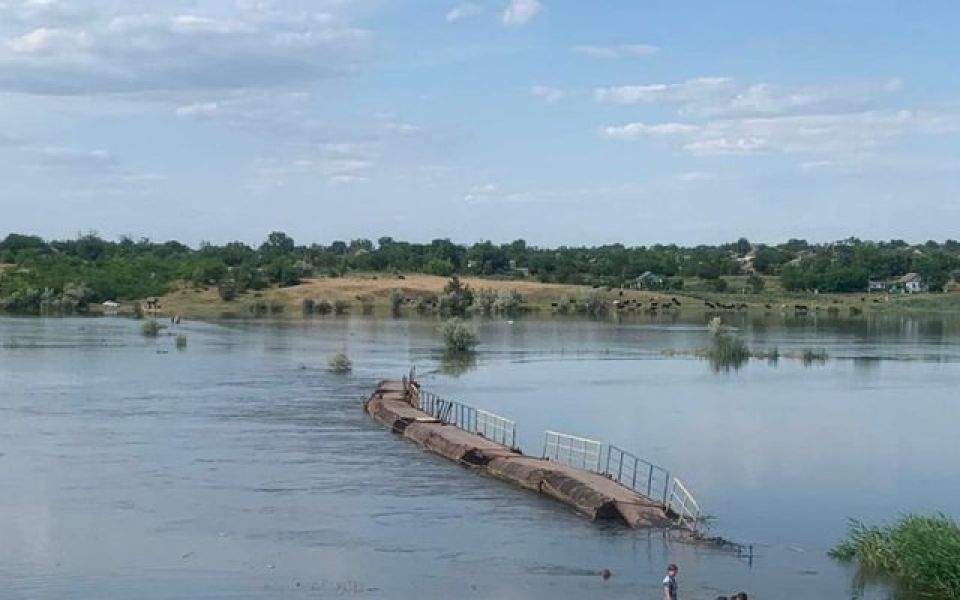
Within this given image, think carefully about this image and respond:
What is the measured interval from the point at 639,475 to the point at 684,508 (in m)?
8.35

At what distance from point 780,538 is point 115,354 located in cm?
6423

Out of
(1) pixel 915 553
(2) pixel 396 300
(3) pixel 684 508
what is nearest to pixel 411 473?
(3) pixel 684 508

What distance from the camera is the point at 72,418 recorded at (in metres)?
60.0

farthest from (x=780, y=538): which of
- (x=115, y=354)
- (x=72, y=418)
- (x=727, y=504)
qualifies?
(x=115, y=354)

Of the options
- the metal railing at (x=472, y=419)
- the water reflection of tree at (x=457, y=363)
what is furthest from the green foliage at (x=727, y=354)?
the metal railing at (x=472, y=419)

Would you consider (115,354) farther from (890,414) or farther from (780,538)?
(780,538)

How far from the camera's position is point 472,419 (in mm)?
61750

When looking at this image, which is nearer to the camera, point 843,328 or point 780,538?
point 780,538

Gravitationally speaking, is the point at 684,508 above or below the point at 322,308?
below

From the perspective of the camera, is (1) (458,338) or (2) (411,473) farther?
(1) (458,338)

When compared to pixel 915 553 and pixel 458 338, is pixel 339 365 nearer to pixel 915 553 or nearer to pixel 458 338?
pixel 458 338

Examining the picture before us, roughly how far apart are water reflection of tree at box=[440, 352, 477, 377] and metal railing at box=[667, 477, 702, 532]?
42.4 metres

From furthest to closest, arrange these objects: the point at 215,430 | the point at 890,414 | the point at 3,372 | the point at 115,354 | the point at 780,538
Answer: the point at 115,354, the point at 3,372, the point at 890,414, the point at 215,430, the point at 780,538

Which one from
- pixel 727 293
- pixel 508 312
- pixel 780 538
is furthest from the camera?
pixel 727 293
